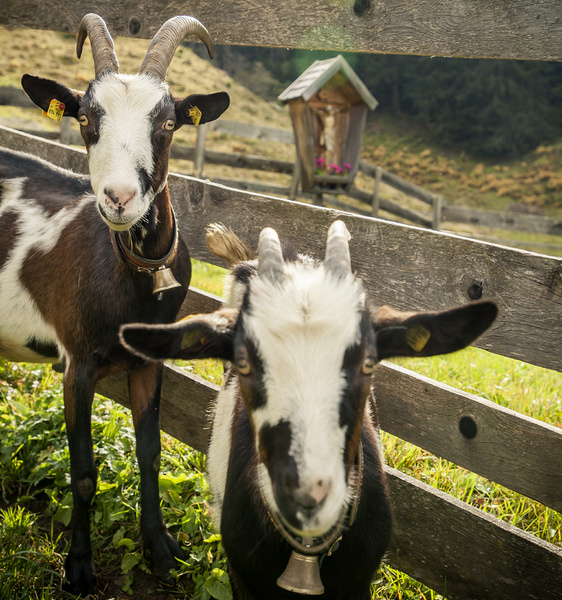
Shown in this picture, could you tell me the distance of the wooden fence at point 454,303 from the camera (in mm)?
2264

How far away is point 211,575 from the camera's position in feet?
8.63

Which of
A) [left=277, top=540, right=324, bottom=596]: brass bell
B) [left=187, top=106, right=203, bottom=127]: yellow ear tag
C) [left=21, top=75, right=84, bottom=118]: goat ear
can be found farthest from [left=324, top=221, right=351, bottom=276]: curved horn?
[left=21, top=75, right=84, bottom=118]: goat ear

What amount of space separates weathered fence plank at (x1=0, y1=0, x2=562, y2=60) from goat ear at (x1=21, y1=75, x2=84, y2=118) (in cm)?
85

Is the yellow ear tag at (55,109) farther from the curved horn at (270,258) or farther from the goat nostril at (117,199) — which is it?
the curved horn at (270,258)

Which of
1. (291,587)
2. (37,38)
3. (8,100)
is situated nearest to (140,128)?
(291,587)

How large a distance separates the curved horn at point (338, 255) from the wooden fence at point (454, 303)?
0.67 metres

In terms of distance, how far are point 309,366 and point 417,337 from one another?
396 mm

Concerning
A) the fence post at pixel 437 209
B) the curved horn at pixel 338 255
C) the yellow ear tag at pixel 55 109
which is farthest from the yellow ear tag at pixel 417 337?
the fence post at pixel 437 209

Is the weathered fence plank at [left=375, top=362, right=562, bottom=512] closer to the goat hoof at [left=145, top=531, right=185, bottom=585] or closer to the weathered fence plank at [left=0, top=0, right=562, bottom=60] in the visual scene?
the goat hoof at [left=145, top=531, right=185, bottom=585]

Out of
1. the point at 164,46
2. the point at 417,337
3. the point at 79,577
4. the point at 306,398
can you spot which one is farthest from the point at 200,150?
the point at 306,398

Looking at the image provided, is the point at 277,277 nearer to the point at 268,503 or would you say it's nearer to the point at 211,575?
the point at 268,503

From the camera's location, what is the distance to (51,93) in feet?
A: 9.59

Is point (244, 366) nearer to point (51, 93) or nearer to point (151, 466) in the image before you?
point (151, 466)

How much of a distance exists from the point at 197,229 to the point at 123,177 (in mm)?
1005
